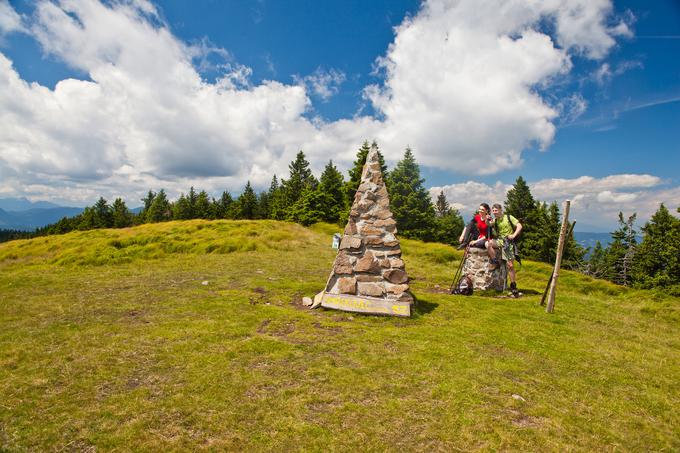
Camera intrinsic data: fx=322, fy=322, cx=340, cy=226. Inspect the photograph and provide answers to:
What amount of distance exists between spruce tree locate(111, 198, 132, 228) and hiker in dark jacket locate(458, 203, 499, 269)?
315 feet

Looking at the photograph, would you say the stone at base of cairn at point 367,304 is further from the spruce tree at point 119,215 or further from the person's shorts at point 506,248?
the spruce tree at point 119,215

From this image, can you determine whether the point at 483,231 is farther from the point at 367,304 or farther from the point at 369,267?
the point at 367,304

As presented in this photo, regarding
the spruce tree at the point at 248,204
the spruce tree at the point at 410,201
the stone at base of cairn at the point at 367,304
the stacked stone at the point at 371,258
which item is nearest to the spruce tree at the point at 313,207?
the spruce tree at the point at 410,201

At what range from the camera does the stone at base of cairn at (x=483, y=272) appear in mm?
14156

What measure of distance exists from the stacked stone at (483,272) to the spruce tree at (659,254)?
114ft

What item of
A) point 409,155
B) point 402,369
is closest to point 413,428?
point 402,369

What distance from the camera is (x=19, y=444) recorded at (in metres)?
4.13

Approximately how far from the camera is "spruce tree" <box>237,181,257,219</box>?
260 ft

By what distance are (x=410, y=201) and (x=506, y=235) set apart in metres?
35.3

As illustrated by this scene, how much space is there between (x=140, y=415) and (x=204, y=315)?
4.86m

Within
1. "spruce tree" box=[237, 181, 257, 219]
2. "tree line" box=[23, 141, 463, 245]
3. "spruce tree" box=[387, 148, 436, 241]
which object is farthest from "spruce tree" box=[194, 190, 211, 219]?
"spruce tree" box=[387, 148, 436, 241]

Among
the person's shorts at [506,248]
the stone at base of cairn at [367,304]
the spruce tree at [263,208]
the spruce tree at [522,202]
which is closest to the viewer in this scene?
the stone at base of cairn at [367,304]

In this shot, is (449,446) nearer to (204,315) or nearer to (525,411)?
(525,411)

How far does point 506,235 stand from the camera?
13.4m
